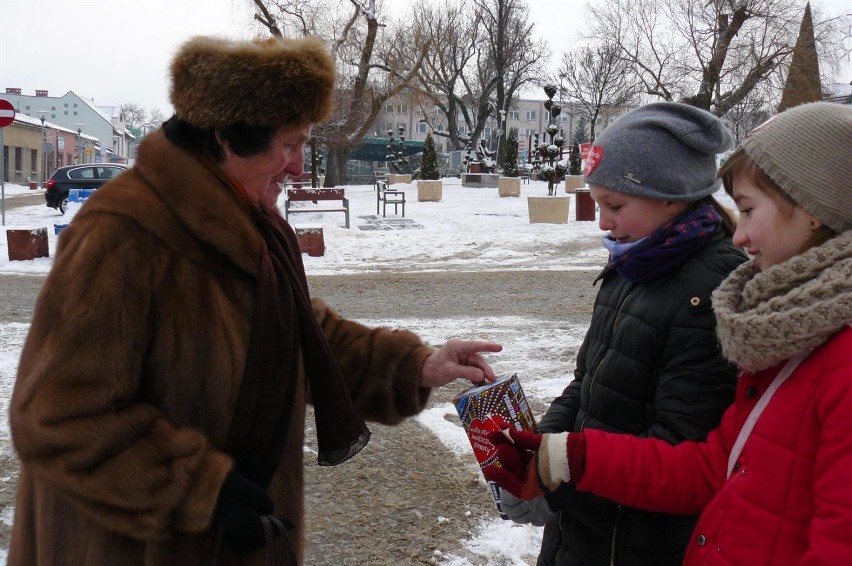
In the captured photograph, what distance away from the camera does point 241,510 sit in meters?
1.63

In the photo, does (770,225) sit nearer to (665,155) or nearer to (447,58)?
(665,155)

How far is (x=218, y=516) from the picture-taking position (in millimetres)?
1628

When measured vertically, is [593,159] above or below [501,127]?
below

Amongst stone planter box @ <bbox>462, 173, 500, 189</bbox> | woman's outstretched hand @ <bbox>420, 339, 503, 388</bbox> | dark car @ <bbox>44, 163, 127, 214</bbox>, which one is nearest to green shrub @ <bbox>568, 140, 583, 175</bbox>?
stone planter box @ <bbox>462, 173, 500, 189</bbox>

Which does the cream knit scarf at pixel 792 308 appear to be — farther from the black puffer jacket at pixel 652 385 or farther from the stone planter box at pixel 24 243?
the stone planter box at pixel 24 243

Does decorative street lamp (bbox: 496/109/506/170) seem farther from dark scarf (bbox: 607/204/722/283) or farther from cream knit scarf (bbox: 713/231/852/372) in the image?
cream knit scarf (bbox: 713/231/852/372)

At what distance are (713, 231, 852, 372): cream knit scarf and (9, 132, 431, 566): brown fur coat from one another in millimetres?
1101

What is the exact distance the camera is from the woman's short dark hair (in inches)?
71.4

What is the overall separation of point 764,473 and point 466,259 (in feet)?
40.1

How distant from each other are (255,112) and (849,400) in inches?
54.5

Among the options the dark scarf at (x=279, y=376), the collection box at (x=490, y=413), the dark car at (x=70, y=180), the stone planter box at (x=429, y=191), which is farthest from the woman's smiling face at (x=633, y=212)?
the stone planter box at (x=429, y=191)

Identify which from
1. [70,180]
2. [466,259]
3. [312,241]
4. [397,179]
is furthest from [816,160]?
[397,179]

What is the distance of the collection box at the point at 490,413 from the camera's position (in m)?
1.79

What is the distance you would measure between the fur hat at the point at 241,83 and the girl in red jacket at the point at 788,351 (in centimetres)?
103
